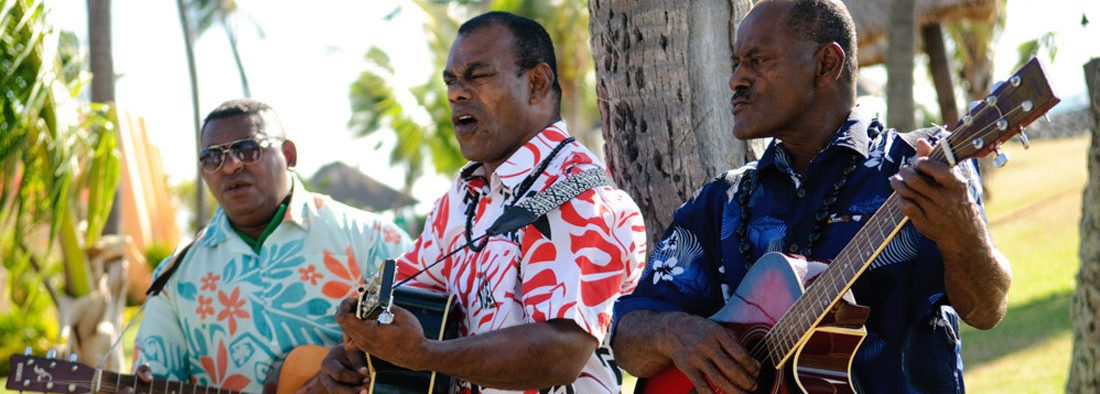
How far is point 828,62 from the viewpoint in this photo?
334cm

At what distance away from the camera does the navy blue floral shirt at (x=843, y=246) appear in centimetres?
309

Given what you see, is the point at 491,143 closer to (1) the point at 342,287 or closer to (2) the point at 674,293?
(2) the point at 674,293

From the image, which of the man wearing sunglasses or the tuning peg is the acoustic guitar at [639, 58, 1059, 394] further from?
the man wearing sunglasses

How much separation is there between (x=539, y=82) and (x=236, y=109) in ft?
5.77

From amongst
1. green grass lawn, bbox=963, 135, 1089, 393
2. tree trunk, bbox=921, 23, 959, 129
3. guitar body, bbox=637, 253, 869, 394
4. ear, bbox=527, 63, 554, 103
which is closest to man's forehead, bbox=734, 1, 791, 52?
guitar body, bbox=637, 253, 869, 394

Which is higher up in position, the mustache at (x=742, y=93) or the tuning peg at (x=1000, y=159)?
the mustache at (x=742, y=93)

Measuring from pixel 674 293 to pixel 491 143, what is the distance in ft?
2.34

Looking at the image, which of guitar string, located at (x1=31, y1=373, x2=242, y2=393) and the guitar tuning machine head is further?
guitar string, located at (x1=31, y1=373, x2=242, y2=393)

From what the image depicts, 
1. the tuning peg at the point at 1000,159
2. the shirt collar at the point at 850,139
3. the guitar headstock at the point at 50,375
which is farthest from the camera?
the guitar headstock at the point at 50,375

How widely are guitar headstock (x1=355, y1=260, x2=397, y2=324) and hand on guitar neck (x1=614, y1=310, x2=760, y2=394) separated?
2.03 ft

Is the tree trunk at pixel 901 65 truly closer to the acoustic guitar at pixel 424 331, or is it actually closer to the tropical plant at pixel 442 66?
the acoustic guitar at pixel 424 331

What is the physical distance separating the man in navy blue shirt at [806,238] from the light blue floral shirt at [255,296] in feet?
5.76

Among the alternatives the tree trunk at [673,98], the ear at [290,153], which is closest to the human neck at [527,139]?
the tree trunk at [673,98]

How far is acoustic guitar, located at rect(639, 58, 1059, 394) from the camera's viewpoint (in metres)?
2.61
